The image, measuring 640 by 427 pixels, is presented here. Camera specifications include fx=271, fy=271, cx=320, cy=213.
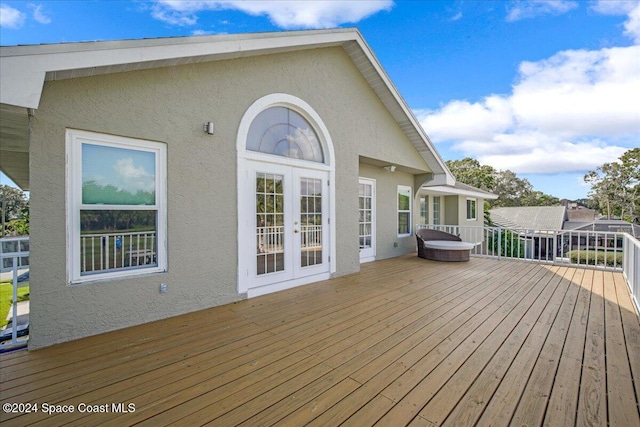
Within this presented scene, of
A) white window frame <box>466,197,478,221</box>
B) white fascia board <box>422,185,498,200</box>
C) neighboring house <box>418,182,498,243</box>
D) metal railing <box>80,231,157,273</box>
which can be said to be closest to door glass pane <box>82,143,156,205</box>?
metal railing <box>80,231,157,273</box>

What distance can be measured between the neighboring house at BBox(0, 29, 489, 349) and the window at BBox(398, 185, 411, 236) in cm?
334

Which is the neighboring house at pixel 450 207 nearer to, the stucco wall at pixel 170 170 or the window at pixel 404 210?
the window at pixel 404 210

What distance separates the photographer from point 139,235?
12.0ft

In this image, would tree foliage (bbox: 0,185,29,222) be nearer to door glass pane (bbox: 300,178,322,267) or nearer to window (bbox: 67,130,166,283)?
window (bbox: 67,130,166,283)

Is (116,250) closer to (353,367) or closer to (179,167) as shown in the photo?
(179,167)

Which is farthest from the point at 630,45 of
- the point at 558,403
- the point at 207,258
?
the point at 207,258

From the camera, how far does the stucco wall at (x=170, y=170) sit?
9.71 feet

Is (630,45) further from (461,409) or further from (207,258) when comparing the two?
(207,258)

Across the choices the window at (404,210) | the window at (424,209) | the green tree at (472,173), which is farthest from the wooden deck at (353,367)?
the green tree at (472,173)

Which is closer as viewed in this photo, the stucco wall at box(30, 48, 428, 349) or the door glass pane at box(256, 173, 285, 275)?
the stucco wall at box(30, 48, 428, 349)

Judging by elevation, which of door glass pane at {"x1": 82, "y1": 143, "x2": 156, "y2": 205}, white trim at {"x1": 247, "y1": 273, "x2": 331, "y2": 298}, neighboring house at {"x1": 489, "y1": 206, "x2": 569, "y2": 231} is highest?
door glass pane at {"x1": 82, "y1": 143, "x2": 156, "y2": 205}

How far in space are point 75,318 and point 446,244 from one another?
8472 millimetres

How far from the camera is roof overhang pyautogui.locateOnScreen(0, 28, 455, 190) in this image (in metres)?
2.40

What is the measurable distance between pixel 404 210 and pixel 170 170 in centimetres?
770
